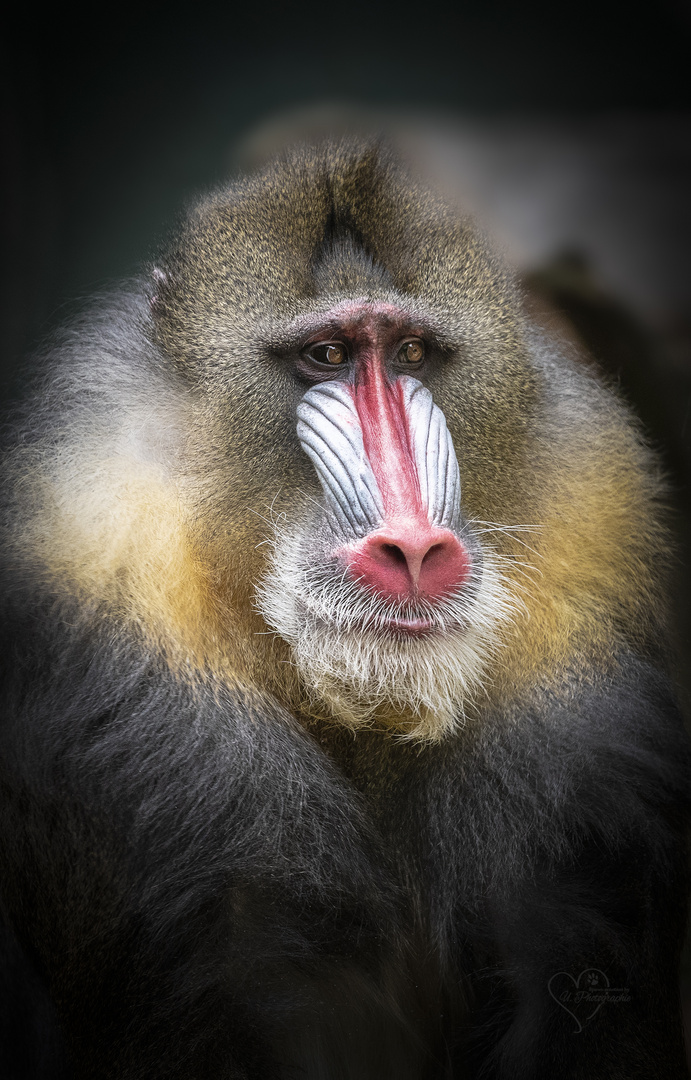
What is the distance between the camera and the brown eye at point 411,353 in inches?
77.8

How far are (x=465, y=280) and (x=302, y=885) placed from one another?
50.9 inches

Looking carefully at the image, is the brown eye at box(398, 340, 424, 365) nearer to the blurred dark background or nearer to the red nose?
the blurred dark background

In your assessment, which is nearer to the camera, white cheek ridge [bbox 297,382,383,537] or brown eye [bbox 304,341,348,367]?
white cheek ridge [bbox 297,382,383,537]

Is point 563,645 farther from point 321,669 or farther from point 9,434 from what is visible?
point 9,434

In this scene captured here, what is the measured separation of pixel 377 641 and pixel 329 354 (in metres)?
0.60

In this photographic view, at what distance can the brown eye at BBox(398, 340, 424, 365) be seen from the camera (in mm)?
1976

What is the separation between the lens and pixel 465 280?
2.00 metres

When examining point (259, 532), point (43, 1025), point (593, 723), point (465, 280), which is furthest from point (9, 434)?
point (593, 723)

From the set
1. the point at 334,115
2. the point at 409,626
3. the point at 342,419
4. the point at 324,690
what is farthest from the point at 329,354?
the point at 324,690

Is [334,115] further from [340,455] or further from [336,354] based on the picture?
[340,455]

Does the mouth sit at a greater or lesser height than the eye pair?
lesser

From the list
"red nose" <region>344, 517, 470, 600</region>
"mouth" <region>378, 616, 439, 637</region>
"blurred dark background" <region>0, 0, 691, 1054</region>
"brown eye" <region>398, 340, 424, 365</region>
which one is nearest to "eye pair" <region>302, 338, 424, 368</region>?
"brown eye" <region>398, 340, 424, 365</region>

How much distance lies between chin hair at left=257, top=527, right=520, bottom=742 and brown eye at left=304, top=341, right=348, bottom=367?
37 cm

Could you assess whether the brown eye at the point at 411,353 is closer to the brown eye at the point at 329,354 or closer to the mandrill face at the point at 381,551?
the mandrill face at the point at 381,551
